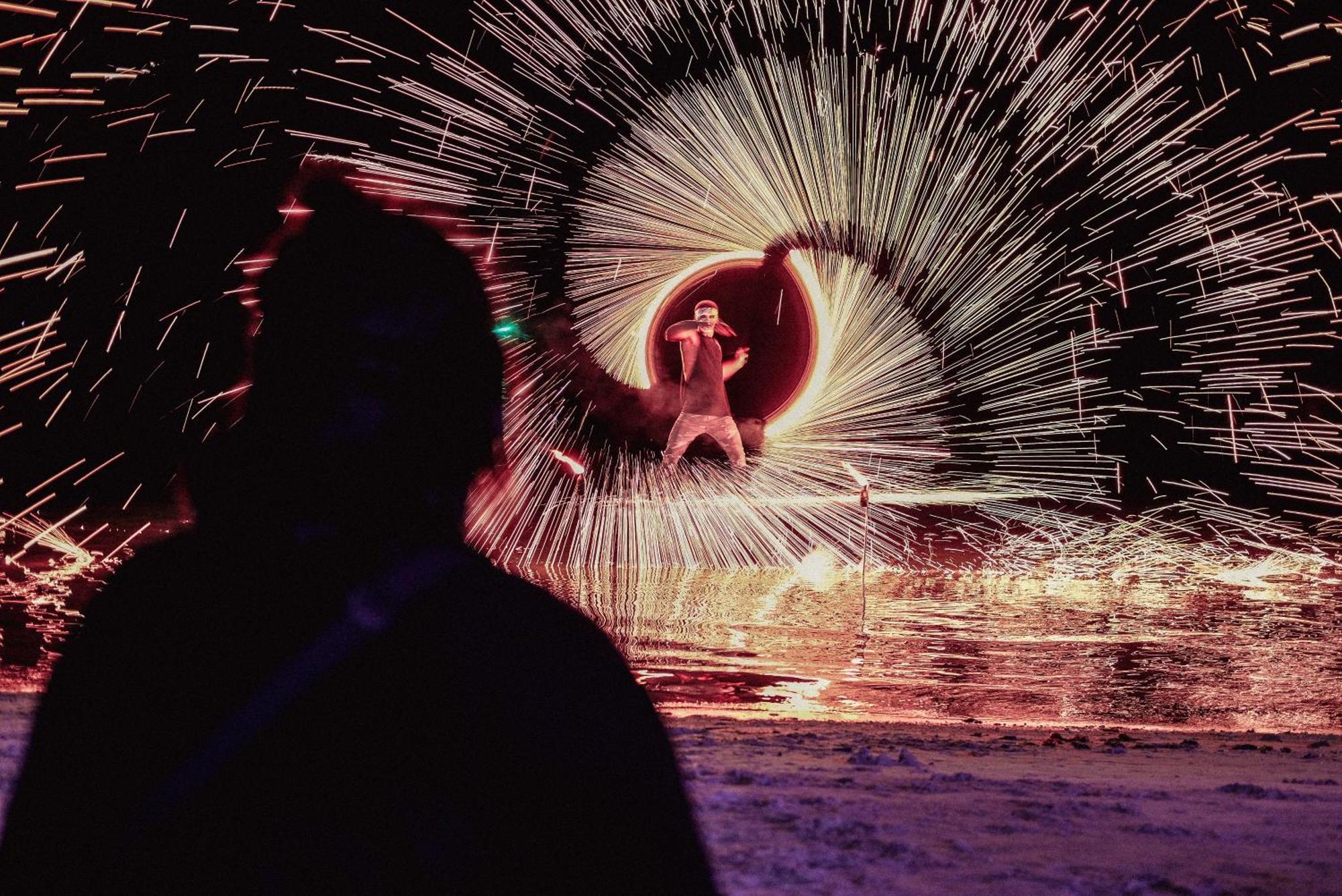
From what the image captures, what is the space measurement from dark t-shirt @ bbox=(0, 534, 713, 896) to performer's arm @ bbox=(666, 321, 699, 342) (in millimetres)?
12736

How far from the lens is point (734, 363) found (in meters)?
14.4

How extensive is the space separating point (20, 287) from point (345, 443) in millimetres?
24892

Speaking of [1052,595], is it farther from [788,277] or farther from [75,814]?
[75,814]

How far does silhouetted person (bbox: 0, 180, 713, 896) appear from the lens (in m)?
0.99

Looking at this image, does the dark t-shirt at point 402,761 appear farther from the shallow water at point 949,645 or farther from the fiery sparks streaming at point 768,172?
the shallow water at point 949,645

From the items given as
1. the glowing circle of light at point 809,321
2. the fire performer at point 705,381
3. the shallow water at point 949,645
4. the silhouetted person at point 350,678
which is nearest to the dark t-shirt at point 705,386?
the fire performer at point 705,381

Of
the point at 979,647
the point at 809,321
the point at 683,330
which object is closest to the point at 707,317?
the point at 683,330

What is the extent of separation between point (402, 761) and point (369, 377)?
32 cm

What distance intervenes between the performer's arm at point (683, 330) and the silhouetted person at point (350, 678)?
12.7 m

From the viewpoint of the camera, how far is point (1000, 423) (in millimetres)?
28656

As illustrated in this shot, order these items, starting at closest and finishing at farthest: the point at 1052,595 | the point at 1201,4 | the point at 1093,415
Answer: the point at 1201,4 → the point at 1052,595 → the point at 1093,415

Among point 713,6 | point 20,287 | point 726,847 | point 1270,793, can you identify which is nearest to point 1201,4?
point 713,6

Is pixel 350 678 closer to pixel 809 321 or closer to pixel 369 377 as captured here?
pixel 369 377

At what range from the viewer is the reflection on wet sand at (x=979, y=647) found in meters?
8.50
